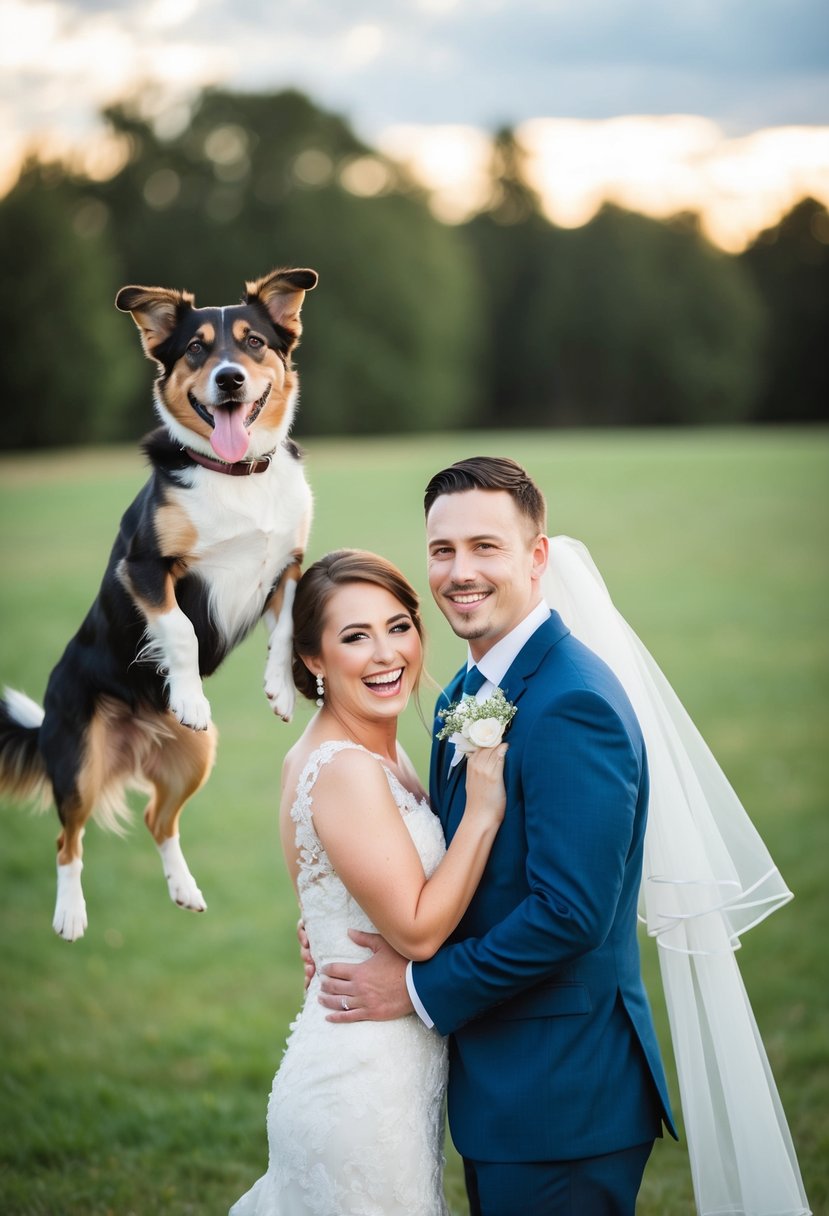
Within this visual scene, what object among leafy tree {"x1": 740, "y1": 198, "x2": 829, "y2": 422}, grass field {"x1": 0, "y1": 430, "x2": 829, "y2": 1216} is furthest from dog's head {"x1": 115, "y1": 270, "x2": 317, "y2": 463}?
leafy tree {"x1": 740, "y1": 198, "x2": 829, "y2": 422}

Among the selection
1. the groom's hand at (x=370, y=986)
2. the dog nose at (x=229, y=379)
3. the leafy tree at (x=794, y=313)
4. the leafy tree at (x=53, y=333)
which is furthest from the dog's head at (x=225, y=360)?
the leafy tree at (x=794, y=313)

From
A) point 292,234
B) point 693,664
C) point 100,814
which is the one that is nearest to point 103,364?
point 292,234

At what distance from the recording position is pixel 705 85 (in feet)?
88.0

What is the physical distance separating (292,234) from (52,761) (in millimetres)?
45317

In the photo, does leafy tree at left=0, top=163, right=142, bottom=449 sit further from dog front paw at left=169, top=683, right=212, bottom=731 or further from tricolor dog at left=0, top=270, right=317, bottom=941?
dog front paw at left=169, top=683, right=212, bottom=731

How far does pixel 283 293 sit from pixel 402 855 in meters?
1.44

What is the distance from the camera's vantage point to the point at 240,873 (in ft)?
38.2

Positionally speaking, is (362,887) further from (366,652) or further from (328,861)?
(366,652)

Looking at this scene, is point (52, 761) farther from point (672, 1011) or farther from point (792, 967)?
point (792, 967)

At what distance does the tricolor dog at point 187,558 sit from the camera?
9.36 feet

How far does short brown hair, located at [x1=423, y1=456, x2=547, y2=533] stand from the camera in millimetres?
3115

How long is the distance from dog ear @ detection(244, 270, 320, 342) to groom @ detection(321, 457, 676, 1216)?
0.57 meters

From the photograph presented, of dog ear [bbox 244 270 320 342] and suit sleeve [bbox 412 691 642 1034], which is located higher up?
dog ear [bbox 244 270 320 342]

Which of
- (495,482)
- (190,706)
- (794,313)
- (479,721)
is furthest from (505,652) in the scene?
(794,313)
